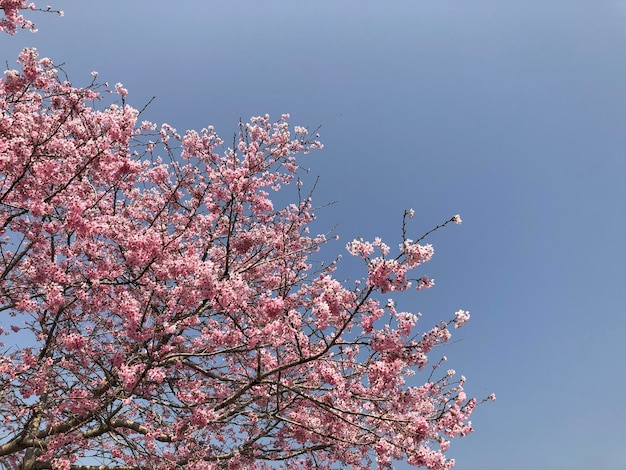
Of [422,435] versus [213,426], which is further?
[213,426]

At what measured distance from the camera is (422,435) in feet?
23.1

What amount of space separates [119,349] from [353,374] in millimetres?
4200

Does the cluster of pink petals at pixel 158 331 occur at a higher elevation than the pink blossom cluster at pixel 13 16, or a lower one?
lower

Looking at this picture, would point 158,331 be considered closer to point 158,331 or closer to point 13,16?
point 158,331

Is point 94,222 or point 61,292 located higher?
point 94,222

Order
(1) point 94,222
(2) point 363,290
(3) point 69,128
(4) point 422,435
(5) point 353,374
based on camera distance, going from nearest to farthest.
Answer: (2) point 363,290 → (4) point 422,435 → (1) point 94,222 → (5) point 353,374 → (3) point 69,128

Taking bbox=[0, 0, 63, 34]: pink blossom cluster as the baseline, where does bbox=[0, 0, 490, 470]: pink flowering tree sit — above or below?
below

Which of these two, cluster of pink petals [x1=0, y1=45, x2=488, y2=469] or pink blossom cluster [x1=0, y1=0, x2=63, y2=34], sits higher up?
pink blossom cluster [x1=0, y1=0, x2=63, y2=34]

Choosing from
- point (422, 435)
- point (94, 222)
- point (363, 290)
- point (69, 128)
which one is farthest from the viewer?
point (69, 128)

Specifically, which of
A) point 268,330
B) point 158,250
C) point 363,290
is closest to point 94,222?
point 158,250

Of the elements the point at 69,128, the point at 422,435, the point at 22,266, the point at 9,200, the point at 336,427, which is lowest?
the point at 422,435

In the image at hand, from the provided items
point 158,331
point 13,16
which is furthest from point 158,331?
point 13,16

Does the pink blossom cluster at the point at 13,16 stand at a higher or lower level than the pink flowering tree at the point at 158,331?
higher

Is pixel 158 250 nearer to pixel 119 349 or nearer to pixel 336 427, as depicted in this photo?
pixel 119 349
